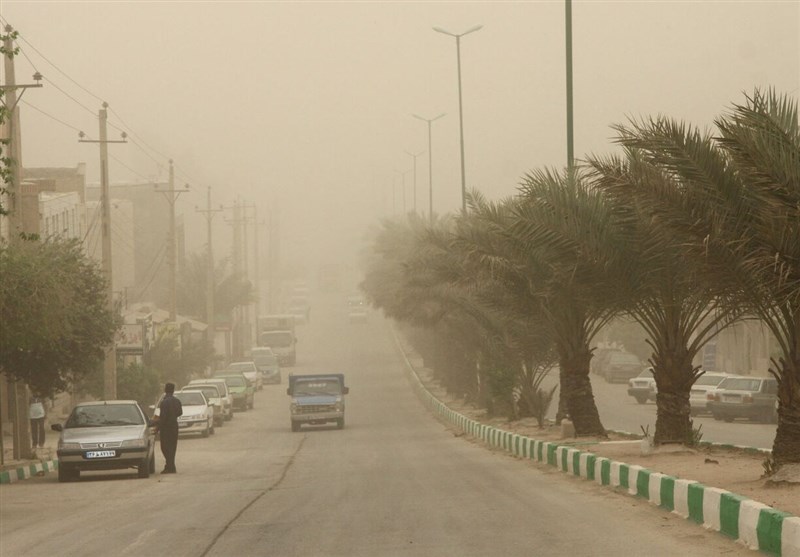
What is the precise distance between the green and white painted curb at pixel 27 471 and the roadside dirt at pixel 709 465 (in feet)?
36.4

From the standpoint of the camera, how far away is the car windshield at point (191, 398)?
4328 cm

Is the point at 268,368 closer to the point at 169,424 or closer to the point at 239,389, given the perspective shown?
the point at 239,389

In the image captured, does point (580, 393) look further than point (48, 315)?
Yes

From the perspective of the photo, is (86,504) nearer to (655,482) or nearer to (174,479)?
(174,479)

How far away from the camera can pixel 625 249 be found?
21859 millimetres

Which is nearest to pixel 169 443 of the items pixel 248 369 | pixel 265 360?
pixel 248 369

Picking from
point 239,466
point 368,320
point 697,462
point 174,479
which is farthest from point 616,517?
point 368,320

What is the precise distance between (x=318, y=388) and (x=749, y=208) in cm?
3194

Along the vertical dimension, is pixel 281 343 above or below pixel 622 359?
above

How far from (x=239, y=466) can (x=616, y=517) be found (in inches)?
587

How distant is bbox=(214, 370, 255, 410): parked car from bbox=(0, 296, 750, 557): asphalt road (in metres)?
25.5

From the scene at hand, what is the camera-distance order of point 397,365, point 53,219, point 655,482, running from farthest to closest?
point 397,365, point 53,219, point 655,482

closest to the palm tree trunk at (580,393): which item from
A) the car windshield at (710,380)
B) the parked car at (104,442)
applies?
the parked car at (104,442)

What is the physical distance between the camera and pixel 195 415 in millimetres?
42375
